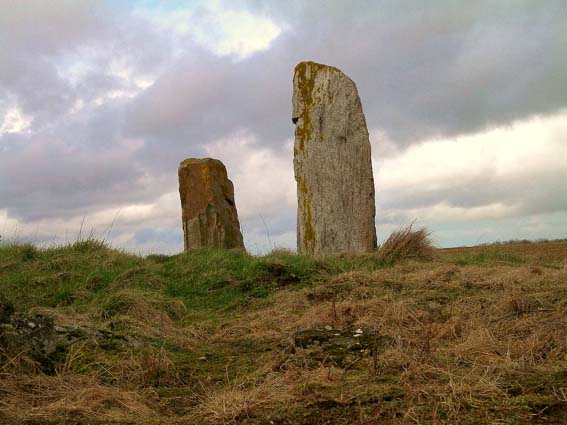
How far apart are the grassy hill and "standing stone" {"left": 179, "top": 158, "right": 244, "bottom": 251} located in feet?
15.3

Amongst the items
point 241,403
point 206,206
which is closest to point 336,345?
point 241,403

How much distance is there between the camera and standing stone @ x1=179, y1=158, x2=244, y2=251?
1346 centimetres

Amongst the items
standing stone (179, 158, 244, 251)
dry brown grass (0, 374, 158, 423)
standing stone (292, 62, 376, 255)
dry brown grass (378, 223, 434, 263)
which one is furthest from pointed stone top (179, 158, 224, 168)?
dry brown grass (0, 374, 158, 423)

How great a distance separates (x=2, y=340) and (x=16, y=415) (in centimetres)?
112

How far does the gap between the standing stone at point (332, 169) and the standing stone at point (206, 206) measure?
2224 millimetres

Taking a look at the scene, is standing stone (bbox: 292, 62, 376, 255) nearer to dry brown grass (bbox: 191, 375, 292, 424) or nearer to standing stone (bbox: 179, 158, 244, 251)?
standing stone (bbox: 179, 158, 244, 251)

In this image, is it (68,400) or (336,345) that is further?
(336,345)

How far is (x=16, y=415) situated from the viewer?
11.9 feet

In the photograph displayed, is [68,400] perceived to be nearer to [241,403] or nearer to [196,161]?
[241,403]

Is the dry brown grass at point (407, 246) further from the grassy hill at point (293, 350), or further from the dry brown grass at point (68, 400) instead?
the dry brown grass at point (68, 400)

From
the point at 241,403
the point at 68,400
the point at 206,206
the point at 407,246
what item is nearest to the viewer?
the point at 241,403

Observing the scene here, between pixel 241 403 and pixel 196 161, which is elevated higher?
pixel 196 161

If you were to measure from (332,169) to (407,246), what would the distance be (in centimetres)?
221

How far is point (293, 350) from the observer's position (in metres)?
4.36
